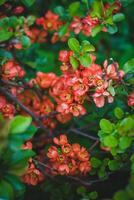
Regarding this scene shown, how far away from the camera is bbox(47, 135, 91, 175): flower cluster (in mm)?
1259

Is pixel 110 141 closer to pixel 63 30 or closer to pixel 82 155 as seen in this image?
pixel 82 155

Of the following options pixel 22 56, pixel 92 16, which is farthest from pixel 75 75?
pixel 22 56

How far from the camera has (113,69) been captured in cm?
125

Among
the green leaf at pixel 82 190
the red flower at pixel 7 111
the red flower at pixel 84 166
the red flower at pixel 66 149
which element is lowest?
the green leaf at pixel 82 190

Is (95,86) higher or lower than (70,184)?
higher

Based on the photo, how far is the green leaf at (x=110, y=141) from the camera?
1.10 m

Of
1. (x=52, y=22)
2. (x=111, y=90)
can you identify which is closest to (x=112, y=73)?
(x=111, y=90)

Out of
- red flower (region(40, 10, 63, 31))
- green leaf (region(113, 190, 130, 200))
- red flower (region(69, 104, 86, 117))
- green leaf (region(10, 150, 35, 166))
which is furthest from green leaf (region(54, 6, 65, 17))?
green leaf (region(113, 190, 130, 200))

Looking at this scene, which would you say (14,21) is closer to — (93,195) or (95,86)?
(95,86)

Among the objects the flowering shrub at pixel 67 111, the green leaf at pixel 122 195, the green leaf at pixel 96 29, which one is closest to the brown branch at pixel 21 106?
the flowering shrub at pixel 67 111

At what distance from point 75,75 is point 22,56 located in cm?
47

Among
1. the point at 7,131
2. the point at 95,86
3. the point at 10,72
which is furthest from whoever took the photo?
the point at 10,72

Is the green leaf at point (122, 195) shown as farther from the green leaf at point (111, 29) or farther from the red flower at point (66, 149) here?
the green leaf at point (111, 29)

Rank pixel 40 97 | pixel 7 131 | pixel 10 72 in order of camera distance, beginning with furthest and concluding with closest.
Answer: pixel 40 97, pixel 10 72, pixel 7 131
